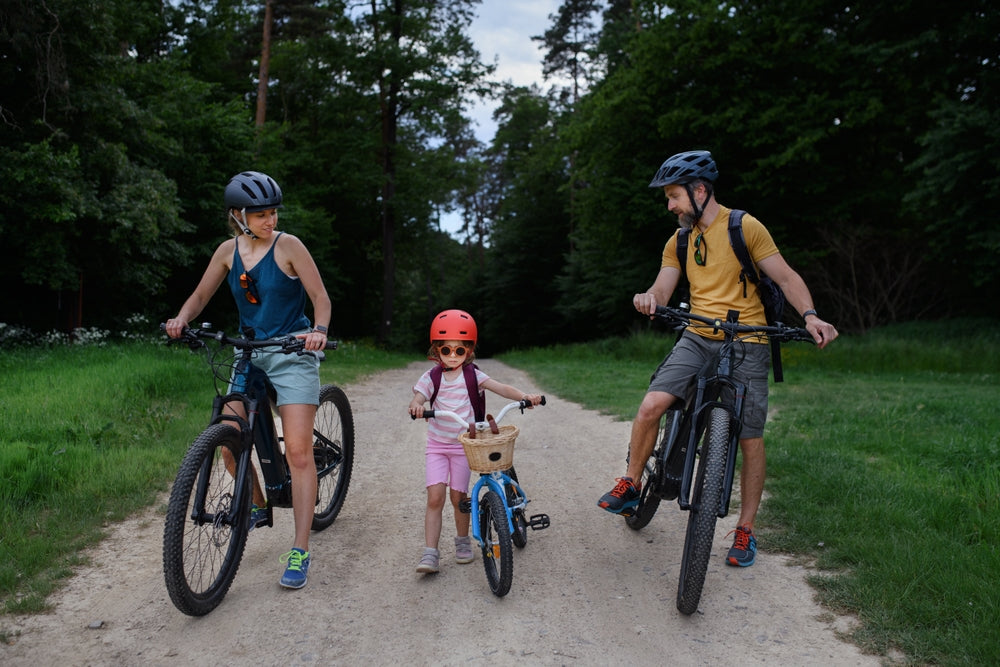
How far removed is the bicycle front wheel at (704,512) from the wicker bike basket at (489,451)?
0.95m

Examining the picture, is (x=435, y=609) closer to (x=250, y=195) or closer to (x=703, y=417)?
(x=703, y=417)

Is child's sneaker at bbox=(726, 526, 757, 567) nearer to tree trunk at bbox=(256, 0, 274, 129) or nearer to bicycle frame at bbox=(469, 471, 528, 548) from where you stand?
bicycle frame at bbox=(469, 471, 528, 548)

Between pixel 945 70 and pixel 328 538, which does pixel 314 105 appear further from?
pixel 328 538

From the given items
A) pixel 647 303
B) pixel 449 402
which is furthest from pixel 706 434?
pixel 449 402

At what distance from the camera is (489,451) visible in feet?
12.3

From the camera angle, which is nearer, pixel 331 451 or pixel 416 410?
pixel 416 410

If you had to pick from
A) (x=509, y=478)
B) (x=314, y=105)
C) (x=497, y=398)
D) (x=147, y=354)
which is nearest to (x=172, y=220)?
(x=147, y=354)

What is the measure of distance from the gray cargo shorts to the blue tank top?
2.03 meters

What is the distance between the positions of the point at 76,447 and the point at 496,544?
13.2 ft

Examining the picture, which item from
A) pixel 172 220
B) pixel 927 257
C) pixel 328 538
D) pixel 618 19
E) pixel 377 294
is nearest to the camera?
pixel 328 538

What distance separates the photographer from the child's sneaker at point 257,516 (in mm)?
4051

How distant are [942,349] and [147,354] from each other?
14808mm

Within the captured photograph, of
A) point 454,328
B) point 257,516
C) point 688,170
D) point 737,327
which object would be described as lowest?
point 257,516

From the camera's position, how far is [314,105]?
111ft
